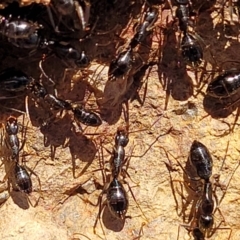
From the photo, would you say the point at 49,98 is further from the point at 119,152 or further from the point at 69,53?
the point at 119,152

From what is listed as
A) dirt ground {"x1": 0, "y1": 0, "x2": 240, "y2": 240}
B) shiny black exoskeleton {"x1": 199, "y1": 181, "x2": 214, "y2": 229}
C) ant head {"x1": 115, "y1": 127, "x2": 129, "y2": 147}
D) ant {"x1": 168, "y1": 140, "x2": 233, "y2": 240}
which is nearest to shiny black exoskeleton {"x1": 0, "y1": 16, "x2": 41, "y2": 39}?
dirt ground {"x1": 0, "y1": 0, "x2": 240, "y2": 240}

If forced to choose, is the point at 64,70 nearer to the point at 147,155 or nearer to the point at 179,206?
the point at 147,155

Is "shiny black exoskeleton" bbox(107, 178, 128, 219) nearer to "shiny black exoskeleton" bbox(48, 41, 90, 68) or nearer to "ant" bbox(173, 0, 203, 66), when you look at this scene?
"shiny black exoskeleton" bbox(48, 41, 90, 68)

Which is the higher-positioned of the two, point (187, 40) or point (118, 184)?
point (187, 40)

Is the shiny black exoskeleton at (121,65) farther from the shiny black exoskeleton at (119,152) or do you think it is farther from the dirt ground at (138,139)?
the shiny black exoskeleton at (119,152)

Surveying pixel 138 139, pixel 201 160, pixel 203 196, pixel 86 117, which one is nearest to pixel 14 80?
pixel 86 117

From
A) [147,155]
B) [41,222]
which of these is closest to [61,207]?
[41,222]
